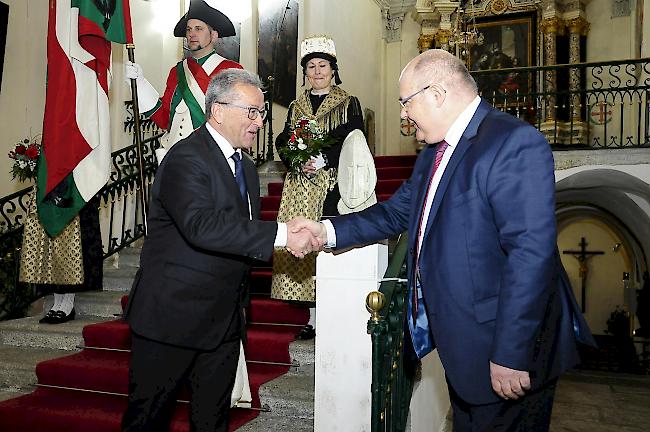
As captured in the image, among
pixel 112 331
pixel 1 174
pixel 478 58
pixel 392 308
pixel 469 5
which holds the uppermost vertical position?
pixel 469 5

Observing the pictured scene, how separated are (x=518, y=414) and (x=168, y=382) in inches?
49.0

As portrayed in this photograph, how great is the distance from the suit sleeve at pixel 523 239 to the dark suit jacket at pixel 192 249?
0.87 metres

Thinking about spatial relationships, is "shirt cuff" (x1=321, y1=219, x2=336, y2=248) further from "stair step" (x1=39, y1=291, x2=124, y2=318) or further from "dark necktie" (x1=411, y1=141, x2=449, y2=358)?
"stair step" (x1=39, y1=291, x2=124, y2=318)

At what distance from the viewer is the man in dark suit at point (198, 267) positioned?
2.19 m

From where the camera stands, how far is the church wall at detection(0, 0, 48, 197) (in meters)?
5.90

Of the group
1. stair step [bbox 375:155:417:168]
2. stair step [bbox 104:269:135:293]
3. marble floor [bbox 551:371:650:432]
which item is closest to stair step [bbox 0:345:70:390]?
stair step [bbox 104:269:135:293]

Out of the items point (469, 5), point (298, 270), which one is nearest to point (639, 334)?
point (469, 5)

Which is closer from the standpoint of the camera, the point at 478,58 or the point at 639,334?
the point at 639,334

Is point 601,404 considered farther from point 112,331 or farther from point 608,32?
point 608,32

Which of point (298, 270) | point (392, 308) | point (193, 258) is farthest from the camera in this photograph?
point (298, 270)

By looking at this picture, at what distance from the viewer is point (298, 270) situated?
4.21m

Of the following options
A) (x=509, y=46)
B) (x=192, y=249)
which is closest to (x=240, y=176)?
(x=192, y=249)

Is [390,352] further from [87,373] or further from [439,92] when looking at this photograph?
[87,373]

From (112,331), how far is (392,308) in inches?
101
